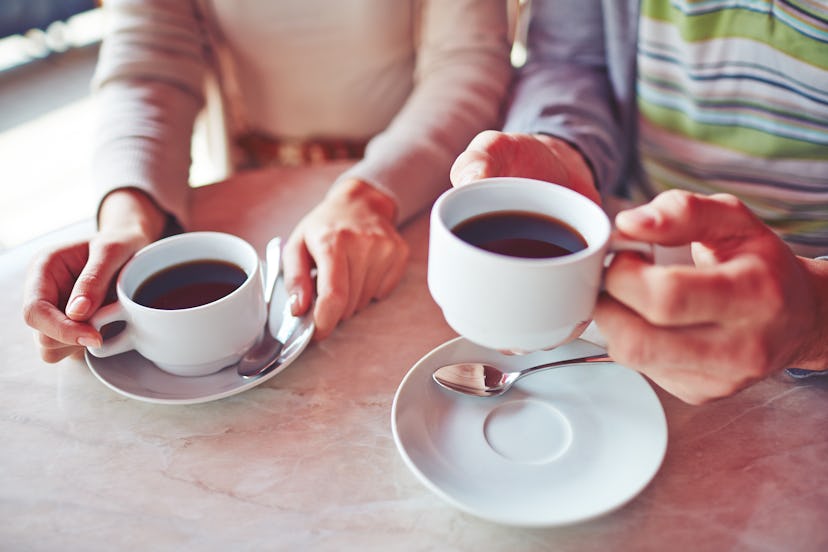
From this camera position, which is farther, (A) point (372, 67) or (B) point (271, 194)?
(A) point (372, 67)

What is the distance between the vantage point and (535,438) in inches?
25.6

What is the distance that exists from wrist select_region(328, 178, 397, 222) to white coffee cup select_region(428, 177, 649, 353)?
0.37 m

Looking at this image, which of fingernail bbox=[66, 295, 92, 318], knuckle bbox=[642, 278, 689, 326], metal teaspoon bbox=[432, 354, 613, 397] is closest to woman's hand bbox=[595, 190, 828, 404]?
knuckle bbox=[642, 278, 689, 326]

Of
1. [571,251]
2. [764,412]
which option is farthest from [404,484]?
[764,412]

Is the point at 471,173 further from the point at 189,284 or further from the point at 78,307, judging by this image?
the point at 78,307

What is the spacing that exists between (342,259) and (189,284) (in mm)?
197

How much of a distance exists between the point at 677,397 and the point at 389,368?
32cm

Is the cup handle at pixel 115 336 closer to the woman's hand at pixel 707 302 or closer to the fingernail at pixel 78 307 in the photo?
the fingernail at pixel 78 307

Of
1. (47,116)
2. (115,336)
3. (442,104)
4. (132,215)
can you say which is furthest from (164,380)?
(47,116)

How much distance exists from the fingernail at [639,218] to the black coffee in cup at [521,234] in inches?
1.5

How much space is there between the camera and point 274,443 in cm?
67

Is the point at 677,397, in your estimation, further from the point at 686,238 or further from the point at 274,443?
Answer: the point at 274,443

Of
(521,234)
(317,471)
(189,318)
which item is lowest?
(317,471)

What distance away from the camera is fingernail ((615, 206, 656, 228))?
0.56 m
